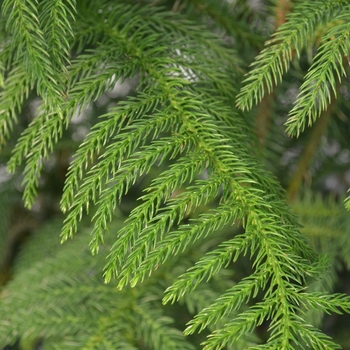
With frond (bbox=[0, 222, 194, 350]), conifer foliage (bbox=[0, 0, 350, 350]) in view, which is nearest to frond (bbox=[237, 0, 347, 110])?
conifer foliage (bbox=[0, 0, 350, 350])

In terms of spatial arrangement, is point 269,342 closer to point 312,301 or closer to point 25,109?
point 312,301

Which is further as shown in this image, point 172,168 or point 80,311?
point 80,311

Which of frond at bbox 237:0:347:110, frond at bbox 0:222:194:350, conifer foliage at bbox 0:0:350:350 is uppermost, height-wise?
frond at bbox 237:0:347:110

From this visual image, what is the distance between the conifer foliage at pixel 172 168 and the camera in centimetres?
32

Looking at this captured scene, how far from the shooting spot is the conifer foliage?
1.07 ft

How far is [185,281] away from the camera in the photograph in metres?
0.32

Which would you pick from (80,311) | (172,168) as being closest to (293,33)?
(172,168)

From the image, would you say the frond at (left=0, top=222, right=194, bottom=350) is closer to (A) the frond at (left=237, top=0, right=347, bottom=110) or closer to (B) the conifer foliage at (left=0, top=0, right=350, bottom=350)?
(B) the conifer foliage at (left=0, top=0, right=350, bottom=350)

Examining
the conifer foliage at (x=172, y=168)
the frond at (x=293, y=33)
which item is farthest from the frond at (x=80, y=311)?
the frond at (x=293, y=33)

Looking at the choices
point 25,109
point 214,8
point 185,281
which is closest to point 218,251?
point 185,281

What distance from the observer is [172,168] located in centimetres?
34

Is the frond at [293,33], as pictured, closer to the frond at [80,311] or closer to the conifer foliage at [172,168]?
the conifer foliage at [172,168]

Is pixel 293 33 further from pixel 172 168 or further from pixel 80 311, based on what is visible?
pixel 80 311

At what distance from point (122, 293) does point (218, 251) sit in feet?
0.75
